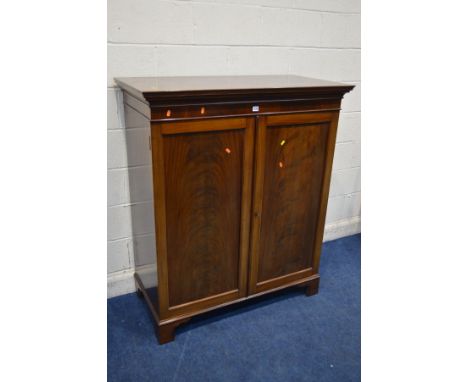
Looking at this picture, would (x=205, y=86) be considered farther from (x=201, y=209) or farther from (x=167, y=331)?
(x=167, y=331)

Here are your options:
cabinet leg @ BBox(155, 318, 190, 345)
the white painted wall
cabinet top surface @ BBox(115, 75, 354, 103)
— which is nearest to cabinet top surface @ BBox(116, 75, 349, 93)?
cabinet top surface @ BBox(115, 75, 354, 103)

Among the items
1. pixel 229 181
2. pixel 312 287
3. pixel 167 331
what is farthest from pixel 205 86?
pixel 312 287

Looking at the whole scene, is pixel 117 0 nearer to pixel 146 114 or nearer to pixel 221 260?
pixel 146 114

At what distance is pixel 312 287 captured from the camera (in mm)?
2117

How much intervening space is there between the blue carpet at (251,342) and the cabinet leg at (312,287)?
28 mm

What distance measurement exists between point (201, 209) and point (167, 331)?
2.00 ft

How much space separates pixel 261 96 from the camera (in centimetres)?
154

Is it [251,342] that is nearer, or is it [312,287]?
[251,342]

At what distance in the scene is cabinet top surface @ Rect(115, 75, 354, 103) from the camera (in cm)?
137

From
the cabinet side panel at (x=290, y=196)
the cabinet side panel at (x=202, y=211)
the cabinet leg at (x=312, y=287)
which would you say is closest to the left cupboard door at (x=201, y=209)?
the cabinet side panel at (x=202, y=211)

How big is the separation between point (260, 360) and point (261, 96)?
45.3 inches

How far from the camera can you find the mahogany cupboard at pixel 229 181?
57.4 inches

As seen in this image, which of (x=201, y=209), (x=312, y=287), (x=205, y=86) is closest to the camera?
(x=205, y=86)

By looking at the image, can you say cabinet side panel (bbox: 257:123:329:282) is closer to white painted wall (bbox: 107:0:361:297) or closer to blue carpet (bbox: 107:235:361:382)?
blue carpet (bbox: 107:235:361:382)
